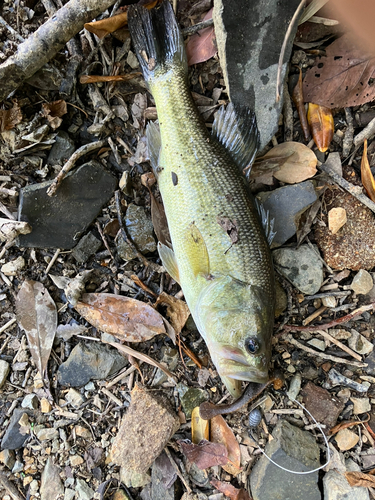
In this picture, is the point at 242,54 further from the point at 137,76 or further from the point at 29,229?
the point at 29,229

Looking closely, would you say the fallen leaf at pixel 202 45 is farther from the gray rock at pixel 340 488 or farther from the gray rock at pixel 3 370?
the gray rock at pixel 340 488

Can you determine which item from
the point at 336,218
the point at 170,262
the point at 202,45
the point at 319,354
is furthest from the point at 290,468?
the point at 202,45

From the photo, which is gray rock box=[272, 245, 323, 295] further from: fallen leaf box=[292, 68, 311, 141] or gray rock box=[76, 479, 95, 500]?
gray rock box=[76, 479, 95, 500]

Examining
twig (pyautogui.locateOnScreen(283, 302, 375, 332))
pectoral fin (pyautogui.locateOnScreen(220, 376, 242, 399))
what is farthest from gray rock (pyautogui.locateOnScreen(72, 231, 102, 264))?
twig (pyautogui.locateOnScreen(283, 302, 375, 332))

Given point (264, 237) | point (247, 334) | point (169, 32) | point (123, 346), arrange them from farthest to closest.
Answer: point (123, 346) → point (169, 32) → point (264, 237) → point (247, 334)

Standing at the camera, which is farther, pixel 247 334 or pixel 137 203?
pixel 137 203

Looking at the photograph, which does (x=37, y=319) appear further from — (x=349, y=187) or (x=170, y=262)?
(x=349, y=187)

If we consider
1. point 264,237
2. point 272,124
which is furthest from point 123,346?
point 272,124
